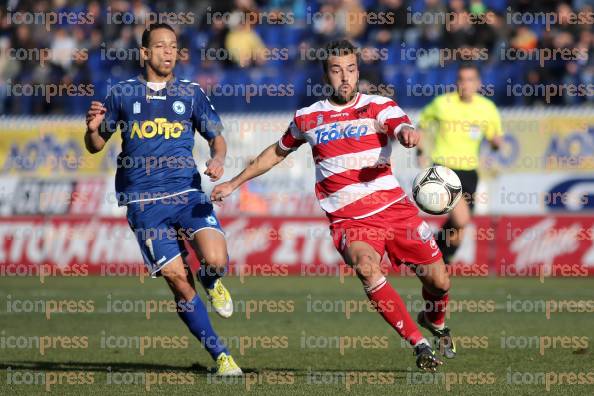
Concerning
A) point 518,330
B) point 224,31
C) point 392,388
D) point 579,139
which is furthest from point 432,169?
point 224,31

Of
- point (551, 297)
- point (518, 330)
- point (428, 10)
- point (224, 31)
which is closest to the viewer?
point (518, 330)

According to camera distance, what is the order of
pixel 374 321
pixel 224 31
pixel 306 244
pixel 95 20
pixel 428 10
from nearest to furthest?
pixel 374 321 → pixel 306 244 → pixel 428 10 → pixel 224 31 → pixel 95 20

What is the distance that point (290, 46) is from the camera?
919 inches

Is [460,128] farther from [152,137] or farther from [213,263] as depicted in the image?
[213,263]

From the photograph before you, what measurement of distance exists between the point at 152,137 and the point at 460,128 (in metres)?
4.93

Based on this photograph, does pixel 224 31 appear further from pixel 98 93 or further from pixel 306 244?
pixel 306 244

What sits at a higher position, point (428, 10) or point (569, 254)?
point (428, 10)

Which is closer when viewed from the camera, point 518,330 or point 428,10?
point 518,330

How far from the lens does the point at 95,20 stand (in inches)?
1008

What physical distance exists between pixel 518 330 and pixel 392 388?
4.09m

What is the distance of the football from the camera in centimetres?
805

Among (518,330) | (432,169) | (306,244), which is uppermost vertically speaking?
(432,169)

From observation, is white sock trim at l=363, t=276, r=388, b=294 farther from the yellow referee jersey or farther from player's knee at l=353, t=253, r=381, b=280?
the yellow referee jersey

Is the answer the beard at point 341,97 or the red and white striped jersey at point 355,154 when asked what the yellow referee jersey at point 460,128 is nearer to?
the red and white striped jersey at point 355,154
